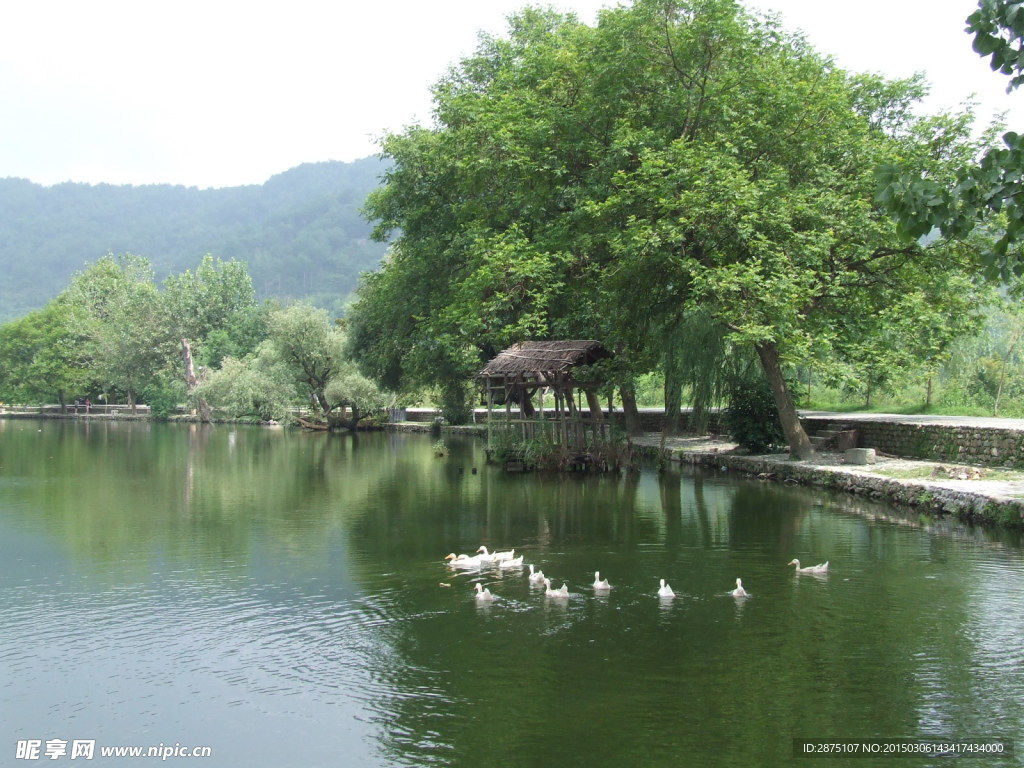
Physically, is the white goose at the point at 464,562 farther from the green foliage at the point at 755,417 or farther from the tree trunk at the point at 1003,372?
the tree trunk at the point at 1003,372

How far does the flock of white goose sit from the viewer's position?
1039 cm

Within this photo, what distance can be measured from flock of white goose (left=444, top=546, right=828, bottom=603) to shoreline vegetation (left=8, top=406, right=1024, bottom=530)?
14.6ft

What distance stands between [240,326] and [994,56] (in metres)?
73.7

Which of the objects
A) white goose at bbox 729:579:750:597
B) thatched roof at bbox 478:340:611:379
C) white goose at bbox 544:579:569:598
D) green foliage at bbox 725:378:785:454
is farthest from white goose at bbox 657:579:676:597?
green foliage at bbox 725:378:785:454

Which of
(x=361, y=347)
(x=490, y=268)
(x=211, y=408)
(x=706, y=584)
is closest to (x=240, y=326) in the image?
(x=211, y=408)

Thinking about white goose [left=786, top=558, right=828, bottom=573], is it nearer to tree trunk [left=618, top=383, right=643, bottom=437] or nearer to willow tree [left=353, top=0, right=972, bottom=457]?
willow tree [left=353, top=0, right=972, bottom=457]

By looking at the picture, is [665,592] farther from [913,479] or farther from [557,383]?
[557,383]

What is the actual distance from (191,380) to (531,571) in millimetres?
63002

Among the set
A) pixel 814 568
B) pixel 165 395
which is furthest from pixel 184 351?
pixel 814 568

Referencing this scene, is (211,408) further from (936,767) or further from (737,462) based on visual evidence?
(936,767)

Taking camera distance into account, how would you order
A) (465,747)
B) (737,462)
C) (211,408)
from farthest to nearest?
(211,408), (737,462), (465,747)

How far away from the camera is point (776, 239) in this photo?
20.4 m

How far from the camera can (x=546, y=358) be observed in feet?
78.8

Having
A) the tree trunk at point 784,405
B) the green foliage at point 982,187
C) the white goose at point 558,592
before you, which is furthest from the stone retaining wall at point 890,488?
the green foliage at point 982,187
